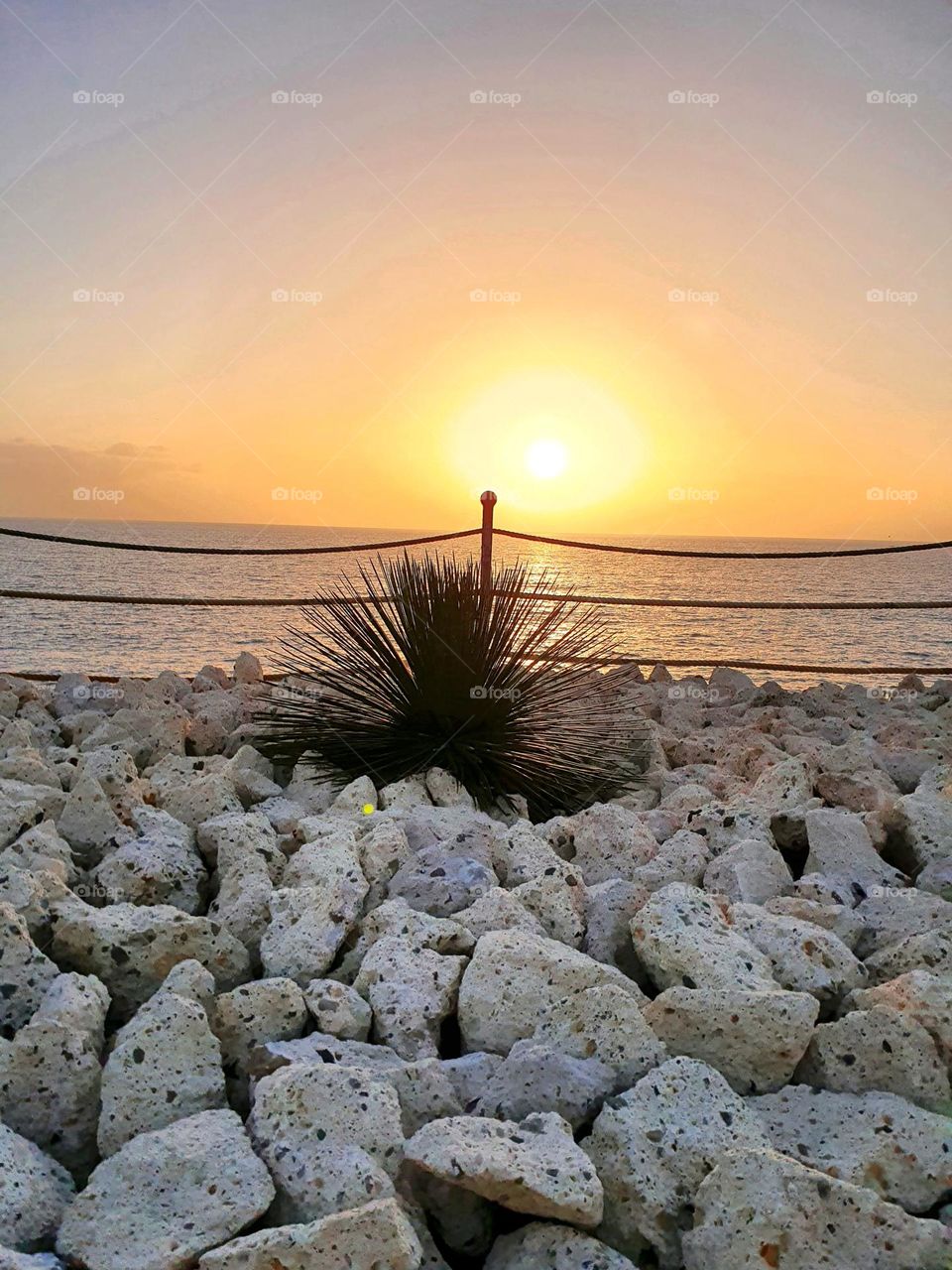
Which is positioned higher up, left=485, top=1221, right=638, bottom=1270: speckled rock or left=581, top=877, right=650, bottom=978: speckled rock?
left=581, top=877, right=650, bottom=978: speckled rock

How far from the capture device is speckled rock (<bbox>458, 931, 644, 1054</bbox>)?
5.46ft

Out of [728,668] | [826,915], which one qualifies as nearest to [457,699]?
[826,915]

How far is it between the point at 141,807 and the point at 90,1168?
1.10 m

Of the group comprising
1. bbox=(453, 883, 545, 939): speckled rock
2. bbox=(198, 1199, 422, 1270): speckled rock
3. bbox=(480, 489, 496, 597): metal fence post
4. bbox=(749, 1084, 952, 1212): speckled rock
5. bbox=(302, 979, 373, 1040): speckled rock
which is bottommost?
bbox=(198, 1199, 422, 1270): speckled rock

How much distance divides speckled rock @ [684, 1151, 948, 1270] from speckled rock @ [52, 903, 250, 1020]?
0.91 m

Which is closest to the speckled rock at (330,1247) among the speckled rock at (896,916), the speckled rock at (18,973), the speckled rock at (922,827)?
the speckled rock at (18,973)

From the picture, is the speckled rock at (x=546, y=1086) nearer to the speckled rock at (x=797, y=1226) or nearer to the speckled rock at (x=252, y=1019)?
the speckled rock at (x=797, y=1226)

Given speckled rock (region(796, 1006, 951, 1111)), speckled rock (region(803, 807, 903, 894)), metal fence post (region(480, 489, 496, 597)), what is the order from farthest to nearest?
metal fence post (region(480, 489, 496, 597)) < speckled rock (region(803, 807, 903, 894)) < speckled rock (region(796, 1006, 951, 1111))

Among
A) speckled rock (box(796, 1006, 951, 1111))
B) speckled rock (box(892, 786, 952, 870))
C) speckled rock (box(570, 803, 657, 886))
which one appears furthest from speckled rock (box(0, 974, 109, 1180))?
speckled rock (box(892, 786, 952, 870))

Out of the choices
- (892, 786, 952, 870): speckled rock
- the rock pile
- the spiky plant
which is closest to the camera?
the rock pile

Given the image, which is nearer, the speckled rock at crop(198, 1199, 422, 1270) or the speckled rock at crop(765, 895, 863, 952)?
the speckled rock at crop(198, 1199, 422, 1270)

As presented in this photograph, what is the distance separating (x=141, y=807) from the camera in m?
2.47

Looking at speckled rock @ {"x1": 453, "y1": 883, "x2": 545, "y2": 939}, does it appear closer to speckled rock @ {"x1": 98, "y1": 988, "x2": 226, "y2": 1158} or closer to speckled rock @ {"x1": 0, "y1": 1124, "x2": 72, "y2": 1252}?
speckled rock @ {"x1": 98, "y1": 988, "x2": 226, "y2": 1158}

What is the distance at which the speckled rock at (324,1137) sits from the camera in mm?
1276
